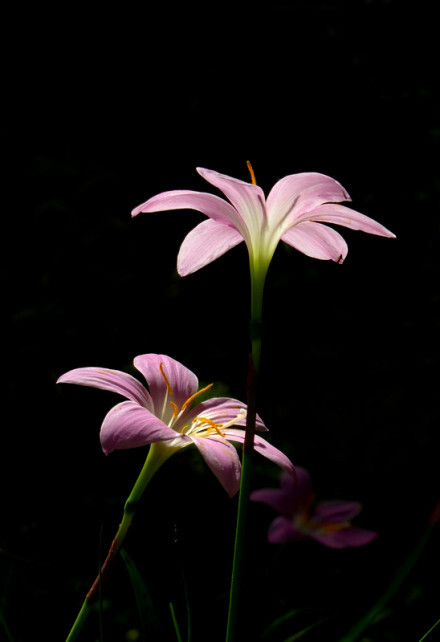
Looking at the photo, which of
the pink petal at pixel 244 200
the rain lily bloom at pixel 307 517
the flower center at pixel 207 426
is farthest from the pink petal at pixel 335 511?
the pink petal at pixel 244 200

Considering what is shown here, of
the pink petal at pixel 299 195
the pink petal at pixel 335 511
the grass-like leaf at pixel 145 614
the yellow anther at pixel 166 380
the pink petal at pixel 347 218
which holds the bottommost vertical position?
the pink petal at pixel 335 511

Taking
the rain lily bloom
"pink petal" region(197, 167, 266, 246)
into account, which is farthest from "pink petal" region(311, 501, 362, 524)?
"pink petal" region(197, 167, 266, 246)

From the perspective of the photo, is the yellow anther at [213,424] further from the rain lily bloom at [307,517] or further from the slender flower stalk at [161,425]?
the rain lily bloom at [307,517]

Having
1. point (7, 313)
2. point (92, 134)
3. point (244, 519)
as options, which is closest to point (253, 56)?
point (92, 134)

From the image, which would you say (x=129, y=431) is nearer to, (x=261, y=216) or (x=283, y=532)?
(x=261, y=216)

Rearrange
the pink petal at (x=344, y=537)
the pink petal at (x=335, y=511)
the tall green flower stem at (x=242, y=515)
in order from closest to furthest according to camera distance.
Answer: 1. the tall green flower stem at (x=242, y=515)
2. the pink petal at (x=344, y=537)
3. the pink petal at (x=335, y=511)

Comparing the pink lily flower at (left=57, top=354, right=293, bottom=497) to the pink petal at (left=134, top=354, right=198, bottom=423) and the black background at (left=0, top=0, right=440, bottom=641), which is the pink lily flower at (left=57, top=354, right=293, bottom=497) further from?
the black background at (left=0, top=0, right=440, bottom=641)
